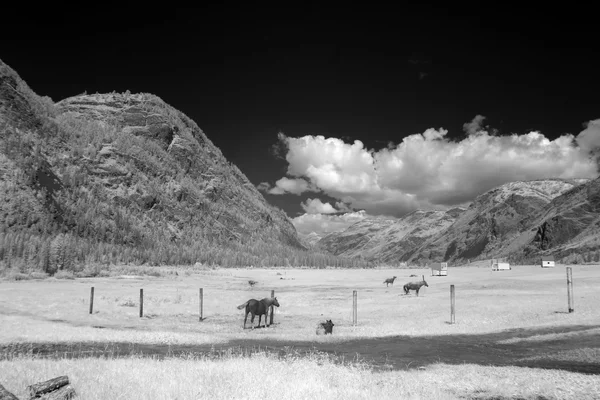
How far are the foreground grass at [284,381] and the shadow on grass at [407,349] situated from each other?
2.49 m

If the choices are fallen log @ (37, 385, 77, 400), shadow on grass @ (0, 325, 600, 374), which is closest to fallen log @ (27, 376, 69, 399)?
fallen log @ (37, 385, 77, 400)

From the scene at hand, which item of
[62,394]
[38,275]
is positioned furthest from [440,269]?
[62,394]

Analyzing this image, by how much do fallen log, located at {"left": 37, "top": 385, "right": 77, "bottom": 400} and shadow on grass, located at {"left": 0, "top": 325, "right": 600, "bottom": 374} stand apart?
7636 millimetres

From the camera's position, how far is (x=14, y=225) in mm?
132000

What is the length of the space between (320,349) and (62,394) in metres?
14.4

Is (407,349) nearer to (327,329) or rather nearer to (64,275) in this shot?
(327,329)

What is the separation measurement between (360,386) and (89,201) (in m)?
194

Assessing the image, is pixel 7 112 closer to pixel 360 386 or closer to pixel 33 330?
pixel 33 330

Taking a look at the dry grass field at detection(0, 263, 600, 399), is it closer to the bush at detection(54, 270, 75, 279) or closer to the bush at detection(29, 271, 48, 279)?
the bush at detection(29, 271, 48, 279)

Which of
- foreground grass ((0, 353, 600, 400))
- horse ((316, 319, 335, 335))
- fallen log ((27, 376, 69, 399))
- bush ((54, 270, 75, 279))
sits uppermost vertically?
fallen log ((27, 376, 69, 399))

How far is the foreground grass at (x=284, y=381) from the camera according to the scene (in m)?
11.1

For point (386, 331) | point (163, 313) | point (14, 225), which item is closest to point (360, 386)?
point (386, 331)

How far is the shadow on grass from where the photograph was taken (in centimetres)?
1802

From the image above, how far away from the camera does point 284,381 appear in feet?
41.3
